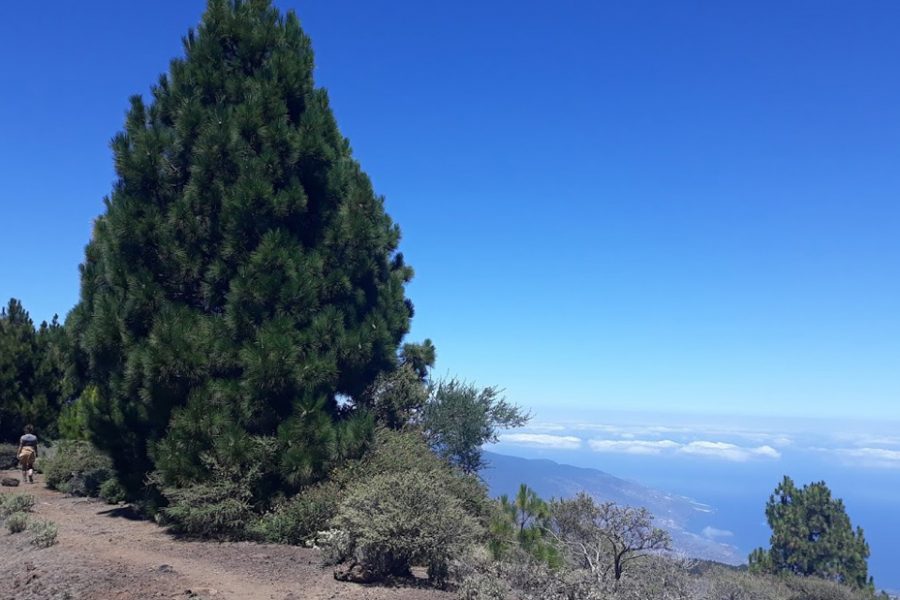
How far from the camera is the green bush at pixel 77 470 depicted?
1666 centimetres

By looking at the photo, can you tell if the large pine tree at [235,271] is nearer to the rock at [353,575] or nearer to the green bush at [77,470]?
the rock at [353,575]

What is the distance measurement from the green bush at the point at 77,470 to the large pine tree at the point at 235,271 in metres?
3.81

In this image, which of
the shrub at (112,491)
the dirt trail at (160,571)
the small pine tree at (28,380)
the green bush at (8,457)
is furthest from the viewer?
the small pine tree at (28,380)

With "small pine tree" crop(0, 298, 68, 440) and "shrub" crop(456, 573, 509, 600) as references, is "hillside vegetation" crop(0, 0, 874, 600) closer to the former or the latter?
"shrub" crop(456, 573, 509, 600)

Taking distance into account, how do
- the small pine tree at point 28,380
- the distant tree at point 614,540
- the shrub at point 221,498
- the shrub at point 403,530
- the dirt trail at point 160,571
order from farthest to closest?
1. the small pine tree at point 28,380
2. the shrub at point 221,498
3. the shrub at point 403,530
4. the distant tree at point 614,540
5. the dirt trail at point 160,571

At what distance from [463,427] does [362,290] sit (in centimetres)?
756

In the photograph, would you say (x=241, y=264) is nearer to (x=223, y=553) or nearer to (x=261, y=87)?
(x=261, y=87)

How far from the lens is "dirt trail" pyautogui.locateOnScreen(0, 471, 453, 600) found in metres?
7.25

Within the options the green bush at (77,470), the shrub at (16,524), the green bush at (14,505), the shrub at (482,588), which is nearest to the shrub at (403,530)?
the shrub at (482,588)

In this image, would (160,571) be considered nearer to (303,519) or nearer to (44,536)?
(303,519)

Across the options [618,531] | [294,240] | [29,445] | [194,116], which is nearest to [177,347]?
[294,240]

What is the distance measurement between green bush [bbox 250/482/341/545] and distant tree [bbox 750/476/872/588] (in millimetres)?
26336

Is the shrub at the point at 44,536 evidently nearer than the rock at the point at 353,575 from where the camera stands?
No

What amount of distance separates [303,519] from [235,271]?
4.50m
